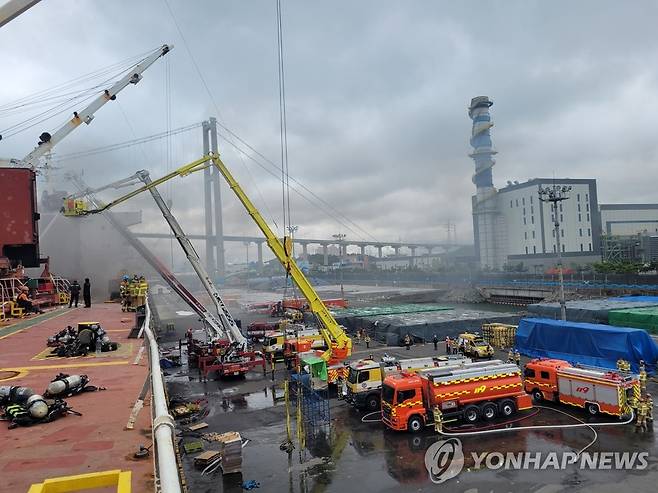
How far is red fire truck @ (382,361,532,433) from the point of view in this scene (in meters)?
16.7

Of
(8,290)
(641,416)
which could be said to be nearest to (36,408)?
(641,416)

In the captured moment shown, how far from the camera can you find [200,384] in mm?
25672

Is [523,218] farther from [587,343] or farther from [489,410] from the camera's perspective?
[489,410]

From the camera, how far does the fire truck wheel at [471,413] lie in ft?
55.7

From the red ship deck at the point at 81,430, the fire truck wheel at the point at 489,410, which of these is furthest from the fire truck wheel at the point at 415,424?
the red ship deck at the point at 81,430

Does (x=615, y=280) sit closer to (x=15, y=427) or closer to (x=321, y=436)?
(x=321, y=436)

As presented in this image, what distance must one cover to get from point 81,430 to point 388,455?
10399 millimetres

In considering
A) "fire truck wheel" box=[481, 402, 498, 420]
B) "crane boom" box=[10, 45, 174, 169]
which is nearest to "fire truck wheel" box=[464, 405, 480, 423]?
"fire truck wheel" box=[481, 402, 498, 420]

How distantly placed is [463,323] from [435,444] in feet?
75.1

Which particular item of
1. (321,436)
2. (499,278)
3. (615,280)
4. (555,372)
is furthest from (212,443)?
(499,278)

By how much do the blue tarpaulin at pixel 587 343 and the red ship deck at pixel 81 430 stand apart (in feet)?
76.5

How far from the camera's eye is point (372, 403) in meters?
19.8

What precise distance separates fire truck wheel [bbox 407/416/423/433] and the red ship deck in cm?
941

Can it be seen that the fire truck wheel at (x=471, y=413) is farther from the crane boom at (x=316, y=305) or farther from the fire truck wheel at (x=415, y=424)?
the crane boom at (x=316, y=305)
